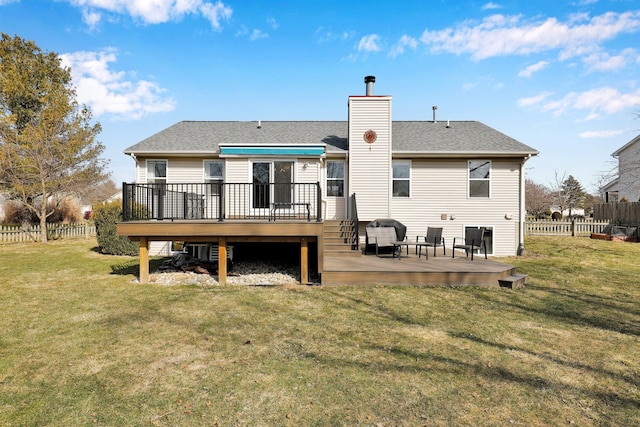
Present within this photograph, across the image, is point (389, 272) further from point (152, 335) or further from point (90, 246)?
point (90, 246)

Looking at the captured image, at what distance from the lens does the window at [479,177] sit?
12.2 m

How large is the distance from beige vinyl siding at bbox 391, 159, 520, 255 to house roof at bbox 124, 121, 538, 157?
0.57 m

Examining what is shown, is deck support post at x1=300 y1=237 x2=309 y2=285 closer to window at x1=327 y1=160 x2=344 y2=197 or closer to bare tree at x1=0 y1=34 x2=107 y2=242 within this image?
window at x1=327 y1=160 x2=344 y2=197

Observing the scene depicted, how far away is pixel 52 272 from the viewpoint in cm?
919

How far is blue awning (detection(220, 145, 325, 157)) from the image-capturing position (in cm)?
1083

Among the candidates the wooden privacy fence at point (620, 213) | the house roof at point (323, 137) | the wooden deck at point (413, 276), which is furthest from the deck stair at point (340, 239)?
the wooden privacy fence at point (620, 213)

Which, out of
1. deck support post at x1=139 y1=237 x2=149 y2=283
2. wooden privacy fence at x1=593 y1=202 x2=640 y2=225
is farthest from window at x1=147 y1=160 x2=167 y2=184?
wooden privacy fence at x1=593 y1=202 x2=640 y2=225

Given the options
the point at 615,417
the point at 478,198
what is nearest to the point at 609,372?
the point at 615,417

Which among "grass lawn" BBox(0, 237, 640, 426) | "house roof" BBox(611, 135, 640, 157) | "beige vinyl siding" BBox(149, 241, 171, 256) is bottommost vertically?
"grass lawn" BBox(0, 237, 640, 426)

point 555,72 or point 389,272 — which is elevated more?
point 555,72

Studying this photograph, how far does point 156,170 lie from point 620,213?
2477 centimetres

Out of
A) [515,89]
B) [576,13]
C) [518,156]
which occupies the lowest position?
[518,156]

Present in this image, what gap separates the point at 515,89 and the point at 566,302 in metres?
9.49

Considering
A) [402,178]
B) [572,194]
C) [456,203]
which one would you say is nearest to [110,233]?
[402,178]
